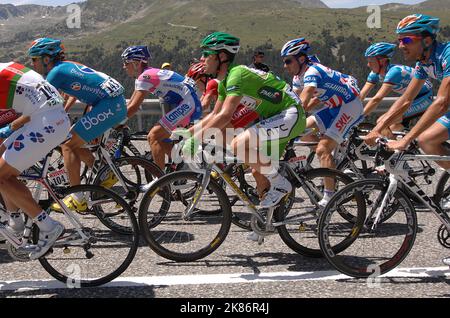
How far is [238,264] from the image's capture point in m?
5.07

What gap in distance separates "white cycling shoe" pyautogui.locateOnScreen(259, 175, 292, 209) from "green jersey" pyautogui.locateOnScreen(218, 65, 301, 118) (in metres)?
0.66

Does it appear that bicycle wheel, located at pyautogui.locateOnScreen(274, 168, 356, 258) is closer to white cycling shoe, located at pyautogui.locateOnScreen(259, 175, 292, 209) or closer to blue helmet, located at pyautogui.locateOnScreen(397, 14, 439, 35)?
white cycling shoe, located at pyautogui.locateOnScreen(259, 175, 292, 209)

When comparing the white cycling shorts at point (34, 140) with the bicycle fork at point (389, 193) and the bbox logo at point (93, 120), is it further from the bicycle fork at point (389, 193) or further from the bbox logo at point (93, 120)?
the bicycle fork at point (389, 193)

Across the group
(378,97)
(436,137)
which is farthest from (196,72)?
(436,137)

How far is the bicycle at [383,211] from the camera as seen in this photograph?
4.51m

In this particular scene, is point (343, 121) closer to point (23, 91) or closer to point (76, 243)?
point (76, 243)

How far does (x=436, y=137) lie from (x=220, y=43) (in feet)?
7.13

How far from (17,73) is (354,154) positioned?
4.51 meters

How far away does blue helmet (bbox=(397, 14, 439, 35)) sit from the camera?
4559 mm

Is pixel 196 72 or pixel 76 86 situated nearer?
pixel 76 86

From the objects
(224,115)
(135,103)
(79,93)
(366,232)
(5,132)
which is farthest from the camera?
(135,103)

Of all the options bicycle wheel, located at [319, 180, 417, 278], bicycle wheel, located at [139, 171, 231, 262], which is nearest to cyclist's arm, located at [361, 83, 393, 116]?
bicycle wheel, located at [319, 180, 417, 278]

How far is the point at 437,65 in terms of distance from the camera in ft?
15.3
